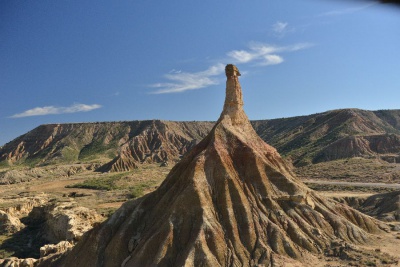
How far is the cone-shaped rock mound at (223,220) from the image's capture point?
27.7 metres

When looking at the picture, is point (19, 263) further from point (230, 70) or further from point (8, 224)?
point (230, 70)

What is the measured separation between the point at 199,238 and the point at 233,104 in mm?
18474

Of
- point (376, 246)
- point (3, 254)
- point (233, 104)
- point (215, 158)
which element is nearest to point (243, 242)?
point (215, 158)

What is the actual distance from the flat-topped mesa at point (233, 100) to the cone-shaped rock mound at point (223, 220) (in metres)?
2.40

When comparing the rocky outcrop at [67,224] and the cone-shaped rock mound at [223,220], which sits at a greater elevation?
the cone-shaped rock mound at [223,220]

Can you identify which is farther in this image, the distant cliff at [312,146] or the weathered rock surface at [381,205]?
the distant cliff at [312,146]

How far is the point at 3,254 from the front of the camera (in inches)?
1715

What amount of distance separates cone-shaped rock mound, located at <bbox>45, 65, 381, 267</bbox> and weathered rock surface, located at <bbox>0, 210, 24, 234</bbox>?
84.6 ft

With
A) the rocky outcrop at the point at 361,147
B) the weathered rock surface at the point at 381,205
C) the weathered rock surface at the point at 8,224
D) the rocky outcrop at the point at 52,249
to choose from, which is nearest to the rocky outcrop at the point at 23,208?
the weathered rock surface at the point at 8,224

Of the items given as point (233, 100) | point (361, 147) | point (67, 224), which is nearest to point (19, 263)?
point (67, 224)

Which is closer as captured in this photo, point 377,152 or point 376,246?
point 376,246

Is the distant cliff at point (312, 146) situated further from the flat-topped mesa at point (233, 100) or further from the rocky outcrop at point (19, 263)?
the rocky outcrop at point (19, 263)

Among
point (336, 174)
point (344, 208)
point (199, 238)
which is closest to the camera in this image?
point (199, 238)

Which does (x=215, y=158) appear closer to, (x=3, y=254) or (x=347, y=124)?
(x=3, y=254)
